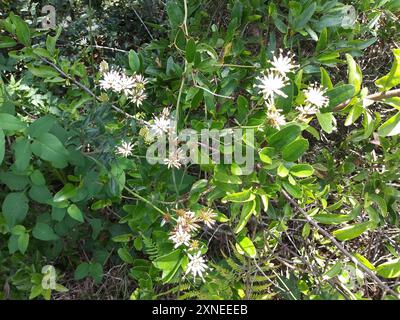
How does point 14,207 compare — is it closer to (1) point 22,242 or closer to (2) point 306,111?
(1) point 22,242

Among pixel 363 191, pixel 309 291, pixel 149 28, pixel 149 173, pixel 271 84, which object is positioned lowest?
pixel 309 291

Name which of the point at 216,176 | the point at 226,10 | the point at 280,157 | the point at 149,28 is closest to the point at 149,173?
the point at 216,176

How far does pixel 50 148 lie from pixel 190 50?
0.38 metres

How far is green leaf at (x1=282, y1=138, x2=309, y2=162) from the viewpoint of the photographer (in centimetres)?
93

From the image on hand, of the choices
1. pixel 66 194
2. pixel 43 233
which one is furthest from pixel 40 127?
pixel 43 233

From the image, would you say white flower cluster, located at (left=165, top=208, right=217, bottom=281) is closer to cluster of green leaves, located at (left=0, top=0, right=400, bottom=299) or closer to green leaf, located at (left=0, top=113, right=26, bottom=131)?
cluster of green leaves, located at (left=0, top=0, right=400, bottom=299)

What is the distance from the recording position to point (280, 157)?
3.20ft

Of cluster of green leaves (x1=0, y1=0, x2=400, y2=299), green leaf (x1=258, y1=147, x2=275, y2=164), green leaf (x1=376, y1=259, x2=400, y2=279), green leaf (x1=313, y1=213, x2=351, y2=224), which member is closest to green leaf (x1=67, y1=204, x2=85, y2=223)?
cluster of green leaves (x1=0, y1=0, x2=400, y2=299)

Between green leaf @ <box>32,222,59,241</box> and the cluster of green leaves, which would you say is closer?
the cluster of green leaves

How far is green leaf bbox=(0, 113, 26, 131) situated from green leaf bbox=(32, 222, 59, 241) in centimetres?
27

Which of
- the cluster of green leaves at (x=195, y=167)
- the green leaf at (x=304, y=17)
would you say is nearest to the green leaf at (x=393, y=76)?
the cluster of green leaves at (x=195, y=167)
